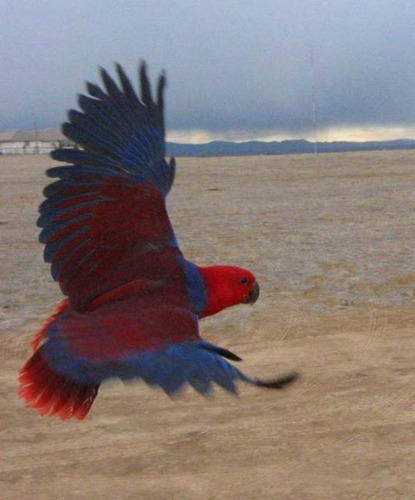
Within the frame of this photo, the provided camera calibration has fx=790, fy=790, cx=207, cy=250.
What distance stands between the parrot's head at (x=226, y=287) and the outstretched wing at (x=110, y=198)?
0.29 ft

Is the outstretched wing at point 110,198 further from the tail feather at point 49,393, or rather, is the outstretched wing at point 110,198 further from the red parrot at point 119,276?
the tail feather at point 49,393

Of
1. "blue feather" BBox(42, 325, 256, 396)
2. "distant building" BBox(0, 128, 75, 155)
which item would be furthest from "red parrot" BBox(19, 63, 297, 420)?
"distant building" BBox(0, 128, 75, 155)

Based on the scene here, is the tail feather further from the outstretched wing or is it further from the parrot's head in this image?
the parrot's head

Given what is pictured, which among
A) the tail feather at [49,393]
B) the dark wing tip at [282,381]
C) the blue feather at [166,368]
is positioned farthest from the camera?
the tail feather at [49,393]

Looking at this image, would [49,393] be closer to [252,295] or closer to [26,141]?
[252,295]

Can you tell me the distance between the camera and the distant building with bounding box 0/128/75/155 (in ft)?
244

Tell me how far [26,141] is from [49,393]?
81.3 m

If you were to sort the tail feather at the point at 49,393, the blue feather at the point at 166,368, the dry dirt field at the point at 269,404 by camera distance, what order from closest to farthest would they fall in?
the blue feather at the point at 166,368, the tail feather at the point at 49,393, the dry dirt field at the point at 269,404

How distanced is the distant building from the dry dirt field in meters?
63.2

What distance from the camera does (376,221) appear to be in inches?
526

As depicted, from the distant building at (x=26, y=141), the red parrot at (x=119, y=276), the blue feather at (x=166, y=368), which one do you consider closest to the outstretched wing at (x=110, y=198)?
the red parrot at (x=119, y=276)

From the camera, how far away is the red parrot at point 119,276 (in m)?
1.38

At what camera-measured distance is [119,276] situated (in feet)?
5.53

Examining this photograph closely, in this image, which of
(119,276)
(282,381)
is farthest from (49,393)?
(282,381)
